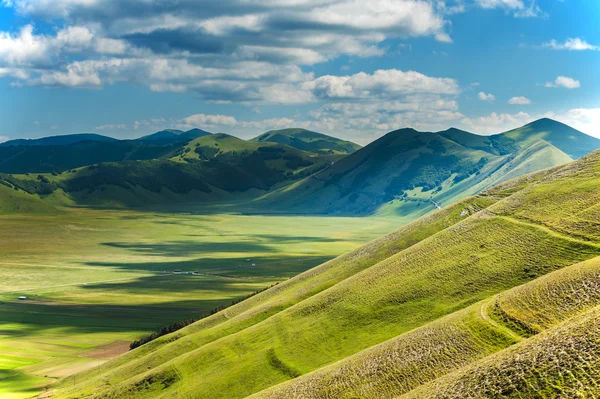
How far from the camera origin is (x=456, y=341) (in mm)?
73500

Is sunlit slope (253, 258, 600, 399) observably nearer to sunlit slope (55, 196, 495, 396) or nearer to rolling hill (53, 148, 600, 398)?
rolling hill (53, 148, 600, 398)

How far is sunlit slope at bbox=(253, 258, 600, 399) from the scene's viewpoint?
68625 millimetres

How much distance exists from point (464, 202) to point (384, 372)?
3641 inches

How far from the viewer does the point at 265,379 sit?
97.1 metres

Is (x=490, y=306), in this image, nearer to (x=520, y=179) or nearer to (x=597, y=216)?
(x=597, y=216)

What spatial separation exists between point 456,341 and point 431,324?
10088 mm

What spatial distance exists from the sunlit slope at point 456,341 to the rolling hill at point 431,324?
19 cm

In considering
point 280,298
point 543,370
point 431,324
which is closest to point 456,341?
point 431,324

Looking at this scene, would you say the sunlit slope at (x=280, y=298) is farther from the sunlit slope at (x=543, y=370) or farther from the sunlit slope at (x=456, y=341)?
the sunlit slope at (x=543, y=370)

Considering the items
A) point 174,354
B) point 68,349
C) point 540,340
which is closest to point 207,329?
point 174,354

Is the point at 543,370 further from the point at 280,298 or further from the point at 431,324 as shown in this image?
the point at 280,298

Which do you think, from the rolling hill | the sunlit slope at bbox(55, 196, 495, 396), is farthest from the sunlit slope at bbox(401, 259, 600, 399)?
the sunlit slope at bbox(55, 196, 495, 396)

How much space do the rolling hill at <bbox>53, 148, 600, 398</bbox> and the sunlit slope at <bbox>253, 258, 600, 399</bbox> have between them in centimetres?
19

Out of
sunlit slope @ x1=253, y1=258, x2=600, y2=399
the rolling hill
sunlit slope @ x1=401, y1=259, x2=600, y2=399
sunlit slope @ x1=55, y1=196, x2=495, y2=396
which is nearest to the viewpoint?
sunlit slope @ x1=401, y1=259, x2=600, y2=399
